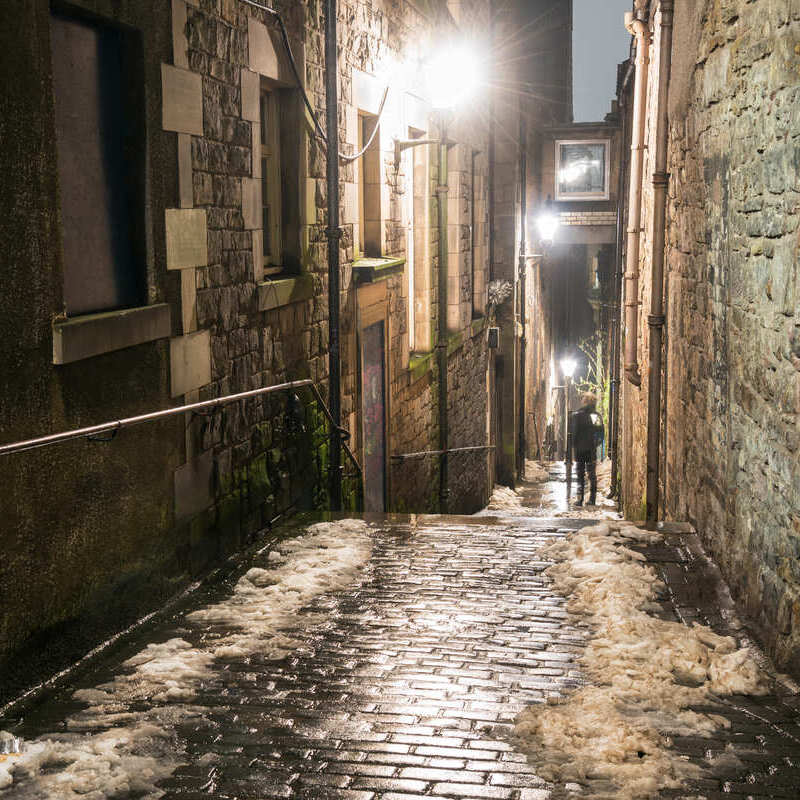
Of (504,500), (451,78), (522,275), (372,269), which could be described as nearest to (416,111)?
(451,78)

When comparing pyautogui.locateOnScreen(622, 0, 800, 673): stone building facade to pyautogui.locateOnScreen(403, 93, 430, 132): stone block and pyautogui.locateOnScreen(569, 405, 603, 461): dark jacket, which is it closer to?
pyautogui.locateOnScreen(403, 93, 430, 132): stone block

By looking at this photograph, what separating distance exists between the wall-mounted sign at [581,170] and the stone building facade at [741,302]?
12.0 metres

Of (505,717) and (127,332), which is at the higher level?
(127,332)

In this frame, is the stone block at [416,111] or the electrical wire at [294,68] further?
the stone block at [416,111]

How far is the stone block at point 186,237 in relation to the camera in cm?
518

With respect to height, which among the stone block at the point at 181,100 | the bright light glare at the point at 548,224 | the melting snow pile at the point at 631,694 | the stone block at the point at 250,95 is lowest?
the melting snow pile at the point at 631,694

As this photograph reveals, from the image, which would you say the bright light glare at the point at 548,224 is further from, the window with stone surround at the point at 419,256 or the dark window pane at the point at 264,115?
the dark window pane at the point at 264,115

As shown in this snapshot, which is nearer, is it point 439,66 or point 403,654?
point 403,654

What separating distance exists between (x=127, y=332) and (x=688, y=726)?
2.90m

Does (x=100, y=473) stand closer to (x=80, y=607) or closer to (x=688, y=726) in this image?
(x=80, y=607)

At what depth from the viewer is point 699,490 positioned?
6.18 m

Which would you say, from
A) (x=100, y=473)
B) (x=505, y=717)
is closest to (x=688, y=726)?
(x=505, y=717)

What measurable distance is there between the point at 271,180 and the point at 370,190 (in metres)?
2.59

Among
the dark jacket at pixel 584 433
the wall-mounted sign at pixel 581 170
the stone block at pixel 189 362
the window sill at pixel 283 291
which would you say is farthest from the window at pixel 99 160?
the wall-mounted sign at pixel 581 170
